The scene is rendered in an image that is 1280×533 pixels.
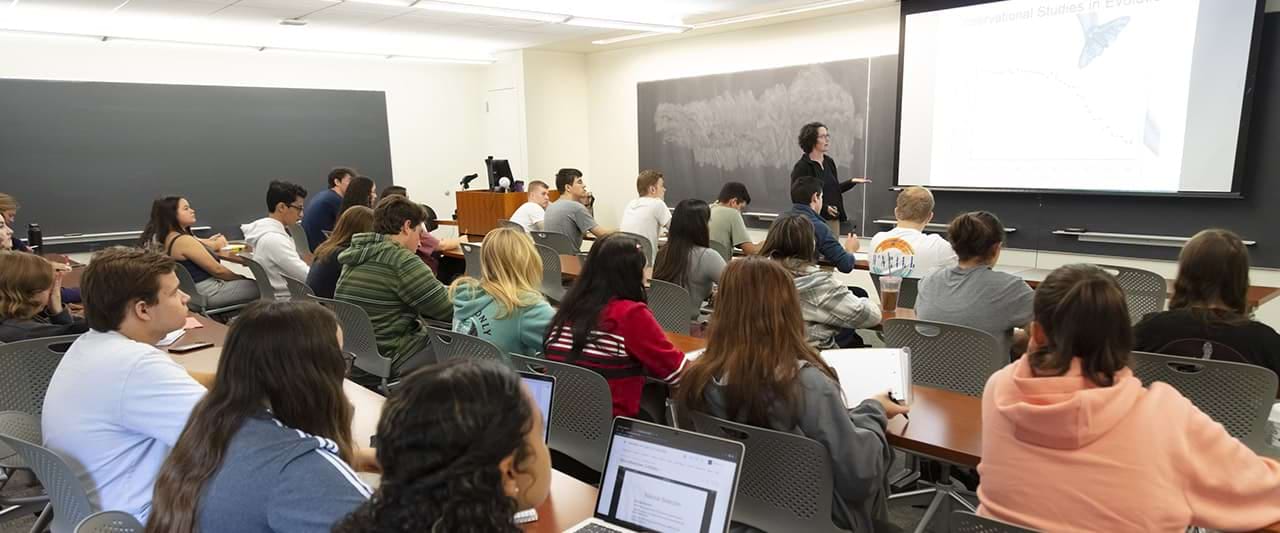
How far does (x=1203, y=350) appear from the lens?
221 cm

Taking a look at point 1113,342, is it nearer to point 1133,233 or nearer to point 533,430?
point 533,430

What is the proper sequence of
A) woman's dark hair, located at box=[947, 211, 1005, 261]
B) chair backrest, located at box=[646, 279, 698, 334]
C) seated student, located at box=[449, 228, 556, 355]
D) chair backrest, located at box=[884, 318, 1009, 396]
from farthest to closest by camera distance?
chair backrest, located at box=[646, 279, 698, 334]
woman's dark hair, located at box=[947, 211, 1005, 261]
seated student, located at box=[449, 228, 556, 355]
chair backrest, located at box=[884, 318, 1009, 396]

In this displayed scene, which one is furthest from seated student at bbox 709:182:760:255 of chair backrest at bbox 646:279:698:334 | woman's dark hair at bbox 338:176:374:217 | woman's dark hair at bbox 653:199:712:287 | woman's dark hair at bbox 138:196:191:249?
woman's dark hair at bbox 138:196:191:249

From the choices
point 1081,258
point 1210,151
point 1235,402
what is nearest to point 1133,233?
point 1081,258

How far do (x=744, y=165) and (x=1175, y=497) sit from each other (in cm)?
664

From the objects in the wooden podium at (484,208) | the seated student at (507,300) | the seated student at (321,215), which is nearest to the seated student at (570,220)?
the wooden podium at (484,208)

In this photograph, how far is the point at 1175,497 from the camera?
53.7 inches

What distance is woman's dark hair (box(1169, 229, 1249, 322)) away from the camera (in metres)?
2.20

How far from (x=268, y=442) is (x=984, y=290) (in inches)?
98.9

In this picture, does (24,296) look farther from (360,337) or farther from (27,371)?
(360,337)

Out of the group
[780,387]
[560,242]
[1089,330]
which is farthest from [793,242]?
[560,242]

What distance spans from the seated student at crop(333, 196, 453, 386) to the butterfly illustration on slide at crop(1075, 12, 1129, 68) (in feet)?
16.2

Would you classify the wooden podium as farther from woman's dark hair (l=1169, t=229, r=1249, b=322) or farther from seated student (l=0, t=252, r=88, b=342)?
woman's dark hair (l=1169, t=229, r=1249, b=322)

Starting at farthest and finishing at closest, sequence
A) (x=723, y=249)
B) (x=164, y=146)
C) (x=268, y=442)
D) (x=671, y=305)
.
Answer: (x=164, y=146) < (x=723, y=249) < (x=671, y=305) < (x=268, y=442)
